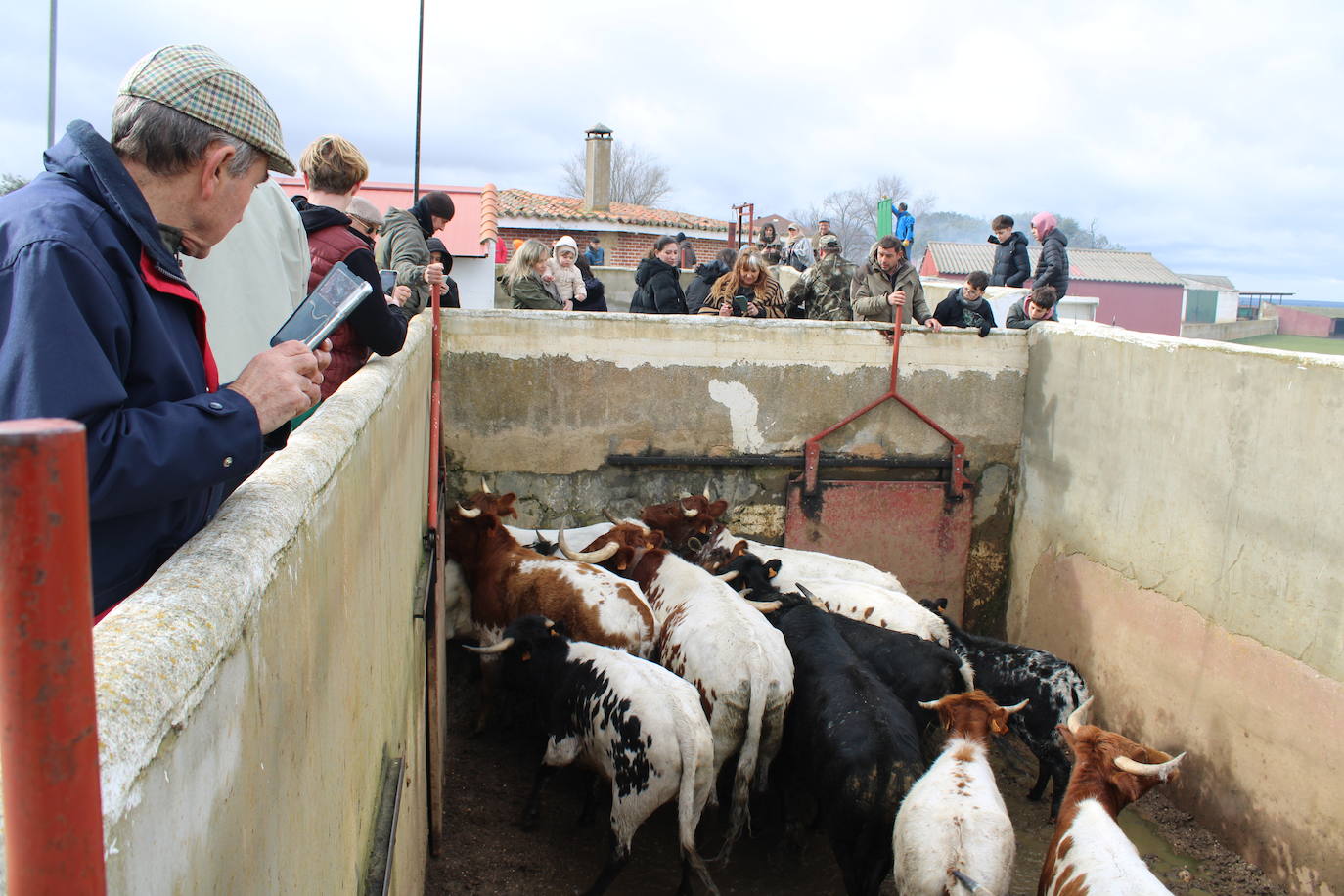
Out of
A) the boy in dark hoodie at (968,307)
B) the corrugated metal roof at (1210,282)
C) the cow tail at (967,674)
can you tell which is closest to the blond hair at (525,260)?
the boy in dark hoodie at (968,307)

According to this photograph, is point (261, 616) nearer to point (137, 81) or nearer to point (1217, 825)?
point (137, 81)

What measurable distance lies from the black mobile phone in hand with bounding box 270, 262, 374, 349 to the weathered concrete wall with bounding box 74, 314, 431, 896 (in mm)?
191

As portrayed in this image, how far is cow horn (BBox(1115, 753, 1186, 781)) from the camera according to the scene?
4.19m

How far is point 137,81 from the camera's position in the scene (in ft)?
5.67

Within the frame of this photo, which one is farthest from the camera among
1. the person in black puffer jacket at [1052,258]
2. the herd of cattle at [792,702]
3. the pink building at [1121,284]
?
the pink building at [1121,284]

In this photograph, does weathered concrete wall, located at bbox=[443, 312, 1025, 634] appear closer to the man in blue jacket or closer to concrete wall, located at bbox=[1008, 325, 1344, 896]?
concrete wall, located at bbox=[1008, 325, 1344, 896]

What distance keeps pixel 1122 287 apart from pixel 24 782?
50922 millimetres

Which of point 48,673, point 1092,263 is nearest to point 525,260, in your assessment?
point 48,673

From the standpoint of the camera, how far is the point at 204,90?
5.71ft

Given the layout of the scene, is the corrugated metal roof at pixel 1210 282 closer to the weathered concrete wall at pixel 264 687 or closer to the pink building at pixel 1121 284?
the pink building at pixel 1121 284

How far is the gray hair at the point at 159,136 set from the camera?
1.72m

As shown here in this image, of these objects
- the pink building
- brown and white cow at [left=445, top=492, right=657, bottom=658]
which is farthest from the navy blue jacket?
the pink building

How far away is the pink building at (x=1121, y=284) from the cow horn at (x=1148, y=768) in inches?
1576

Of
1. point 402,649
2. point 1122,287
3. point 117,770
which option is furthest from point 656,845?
point 1122,287
